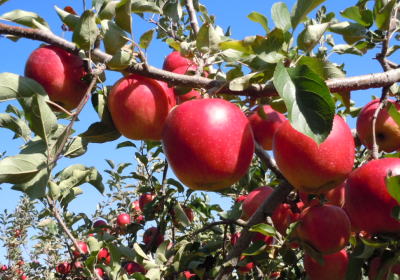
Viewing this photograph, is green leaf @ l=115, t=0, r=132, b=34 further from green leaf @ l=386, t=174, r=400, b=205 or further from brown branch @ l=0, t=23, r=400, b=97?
green leaf @ l=386, t=174, r=400, b=205

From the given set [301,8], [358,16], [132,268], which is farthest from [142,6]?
[132,268]

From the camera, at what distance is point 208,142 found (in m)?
1.33

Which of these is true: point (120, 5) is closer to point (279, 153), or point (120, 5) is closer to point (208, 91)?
point (208, 91)

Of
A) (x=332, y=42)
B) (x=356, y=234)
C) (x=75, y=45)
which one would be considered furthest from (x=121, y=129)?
(x=332, y=42)

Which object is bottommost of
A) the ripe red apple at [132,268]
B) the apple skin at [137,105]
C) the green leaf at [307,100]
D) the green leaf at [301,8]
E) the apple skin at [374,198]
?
the ripe red apple at [132,268]

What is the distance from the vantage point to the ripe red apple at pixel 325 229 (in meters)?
1.83

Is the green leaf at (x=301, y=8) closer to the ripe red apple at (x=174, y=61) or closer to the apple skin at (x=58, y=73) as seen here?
the apple skin at (x=58, y=73)

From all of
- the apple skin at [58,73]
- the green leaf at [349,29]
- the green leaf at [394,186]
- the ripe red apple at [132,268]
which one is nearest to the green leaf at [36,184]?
the apple skin at [58,73]

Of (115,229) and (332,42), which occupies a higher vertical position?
(332,42)

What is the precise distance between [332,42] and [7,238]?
7985mm

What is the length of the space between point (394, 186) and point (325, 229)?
1.94ft

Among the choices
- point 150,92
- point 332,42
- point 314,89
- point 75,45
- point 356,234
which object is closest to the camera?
point 314,89

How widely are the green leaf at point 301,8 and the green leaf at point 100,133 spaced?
83cm

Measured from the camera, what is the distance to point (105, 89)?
1633 millimetres
